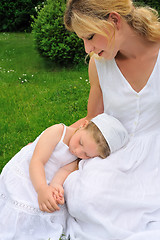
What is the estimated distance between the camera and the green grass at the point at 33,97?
→ 4.23 m

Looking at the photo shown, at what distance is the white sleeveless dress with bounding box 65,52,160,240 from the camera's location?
2.16 metres

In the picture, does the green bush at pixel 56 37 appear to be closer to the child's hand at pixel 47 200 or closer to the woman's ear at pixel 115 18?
the woman's ear at pixel 115 18

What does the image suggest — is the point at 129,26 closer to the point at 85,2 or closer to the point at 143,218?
the point at 85,2

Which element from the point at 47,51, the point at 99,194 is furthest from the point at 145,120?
the point at 47,51

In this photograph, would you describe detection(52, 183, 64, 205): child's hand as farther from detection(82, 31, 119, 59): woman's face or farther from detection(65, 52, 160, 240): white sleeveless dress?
detection(82, 31, 119, 59): woman's face

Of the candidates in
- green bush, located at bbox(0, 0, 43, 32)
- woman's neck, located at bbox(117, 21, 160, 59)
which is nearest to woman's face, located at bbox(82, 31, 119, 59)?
woman's neck, located at bbox(117, 21, 160, 59)

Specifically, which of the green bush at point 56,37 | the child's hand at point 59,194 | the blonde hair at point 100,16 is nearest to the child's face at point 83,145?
the child's hand at point 59,194

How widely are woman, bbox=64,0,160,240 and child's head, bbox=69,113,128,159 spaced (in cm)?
7

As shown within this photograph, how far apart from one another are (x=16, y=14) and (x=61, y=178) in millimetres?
10162

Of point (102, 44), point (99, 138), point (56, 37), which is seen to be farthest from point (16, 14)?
point (99, 138)

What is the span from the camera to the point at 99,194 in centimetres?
217

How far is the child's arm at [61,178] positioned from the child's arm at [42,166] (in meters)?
0.04

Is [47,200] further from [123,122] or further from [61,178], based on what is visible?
[123,122]

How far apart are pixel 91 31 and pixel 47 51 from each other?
17.0 ft
